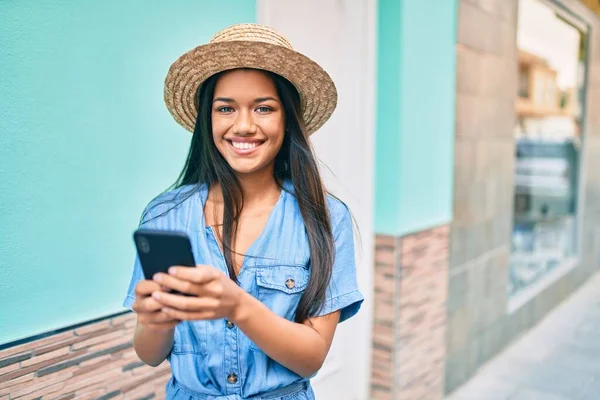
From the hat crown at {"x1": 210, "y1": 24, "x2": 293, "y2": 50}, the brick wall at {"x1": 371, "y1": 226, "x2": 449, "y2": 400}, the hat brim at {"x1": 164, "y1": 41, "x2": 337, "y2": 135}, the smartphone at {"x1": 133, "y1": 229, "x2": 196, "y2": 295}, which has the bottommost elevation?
the brick wall at {"x1": 371, "y1": 226, "x2": 449, "y2": 400}

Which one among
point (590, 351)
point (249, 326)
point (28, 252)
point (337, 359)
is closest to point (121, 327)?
point (28, 252)

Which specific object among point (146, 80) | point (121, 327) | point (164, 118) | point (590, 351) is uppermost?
point (146, 80)

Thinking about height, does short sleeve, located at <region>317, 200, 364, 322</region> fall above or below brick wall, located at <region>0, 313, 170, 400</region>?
above

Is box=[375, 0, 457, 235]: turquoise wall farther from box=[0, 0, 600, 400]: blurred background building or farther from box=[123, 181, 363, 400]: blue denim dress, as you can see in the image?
box=[123, 181, 363, 400]: blue denim dress

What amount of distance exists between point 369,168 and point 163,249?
227cm

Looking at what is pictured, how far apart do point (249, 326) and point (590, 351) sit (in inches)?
174

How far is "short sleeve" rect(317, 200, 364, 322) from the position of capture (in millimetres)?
1358

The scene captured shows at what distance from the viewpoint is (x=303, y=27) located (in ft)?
9.09

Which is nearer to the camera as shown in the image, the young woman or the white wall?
the young woman

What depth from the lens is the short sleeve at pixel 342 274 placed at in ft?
4.46

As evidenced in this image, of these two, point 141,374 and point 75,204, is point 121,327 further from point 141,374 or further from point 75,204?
point 75,204

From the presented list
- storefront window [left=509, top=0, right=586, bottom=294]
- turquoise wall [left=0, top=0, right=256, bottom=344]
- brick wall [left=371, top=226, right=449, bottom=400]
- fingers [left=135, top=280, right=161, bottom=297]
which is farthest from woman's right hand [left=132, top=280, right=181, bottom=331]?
storefront window [left=509, top=0, right=586, bottom=294]

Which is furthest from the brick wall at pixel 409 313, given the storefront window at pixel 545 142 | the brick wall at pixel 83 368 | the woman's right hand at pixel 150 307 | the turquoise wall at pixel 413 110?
the woman's right hand at pixel 150 307

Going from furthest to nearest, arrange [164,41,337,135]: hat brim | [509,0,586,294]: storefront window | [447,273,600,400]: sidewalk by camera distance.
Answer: [509,0,586,294]: storefront window, [447,273,600,400]: sidewalk, [164,41,337,135]: hat brim
